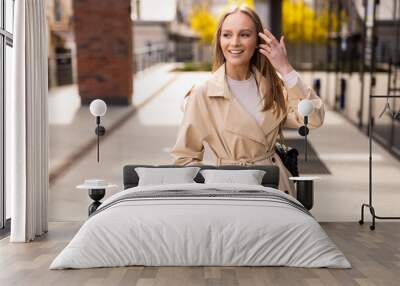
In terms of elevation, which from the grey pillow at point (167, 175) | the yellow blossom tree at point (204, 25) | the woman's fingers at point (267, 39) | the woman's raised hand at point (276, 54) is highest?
the yellow blossom tree at point (204, 25)

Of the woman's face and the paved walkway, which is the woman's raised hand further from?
the paved walkway

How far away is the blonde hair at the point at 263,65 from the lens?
5176mm

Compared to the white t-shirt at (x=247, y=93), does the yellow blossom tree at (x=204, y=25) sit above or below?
above

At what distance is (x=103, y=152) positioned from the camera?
10609 millimetres

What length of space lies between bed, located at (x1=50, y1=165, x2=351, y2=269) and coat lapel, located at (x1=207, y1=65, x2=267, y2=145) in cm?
65

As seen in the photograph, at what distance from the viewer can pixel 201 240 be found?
181 inches

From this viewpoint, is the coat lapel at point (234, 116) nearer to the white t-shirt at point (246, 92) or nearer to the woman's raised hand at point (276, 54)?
the white t-shirt at point (246, 92)

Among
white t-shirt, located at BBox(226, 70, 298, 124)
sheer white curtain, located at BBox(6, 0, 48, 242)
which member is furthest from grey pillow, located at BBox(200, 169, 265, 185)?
sheer white curtain, located at BBox(6, 0, 48, 242)

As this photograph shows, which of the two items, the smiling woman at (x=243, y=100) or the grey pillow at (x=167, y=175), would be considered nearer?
the smiling woman at (x=243, y=100)

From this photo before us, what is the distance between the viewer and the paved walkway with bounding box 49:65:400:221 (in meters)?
7.52

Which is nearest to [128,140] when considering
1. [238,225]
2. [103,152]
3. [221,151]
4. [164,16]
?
[103,152]

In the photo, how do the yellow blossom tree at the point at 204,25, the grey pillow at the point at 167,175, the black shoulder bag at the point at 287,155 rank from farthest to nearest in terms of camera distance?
the yellow blossom tree at the point at 204,25, the black shoulder bag at the point at 287,155, the grey pillow at the point at 167,175

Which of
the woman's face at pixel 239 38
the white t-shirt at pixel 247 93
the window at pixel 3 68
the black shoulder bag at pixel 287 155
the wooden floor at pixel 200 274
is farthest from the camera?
the window at pixel 3 68

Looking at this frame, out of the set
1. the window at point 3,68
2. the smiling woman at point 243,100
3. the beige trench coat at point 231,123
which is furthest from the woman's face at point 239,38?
the window at point 3,68
